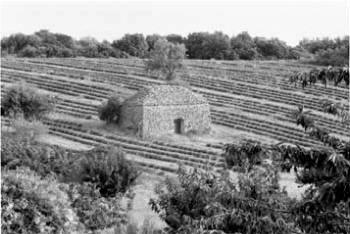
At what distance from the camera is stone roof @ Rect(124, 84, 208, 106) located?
3769 centimetres

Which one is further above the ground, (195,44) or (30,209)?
(195,44)

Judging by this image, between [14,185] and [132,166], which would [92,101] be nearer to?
[132,166]

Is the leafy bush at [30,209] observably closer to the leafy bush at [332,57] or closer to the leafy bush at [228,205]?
the leafy bush at [228,205]

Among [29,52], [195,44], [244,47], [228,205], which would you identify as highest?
[195,44]

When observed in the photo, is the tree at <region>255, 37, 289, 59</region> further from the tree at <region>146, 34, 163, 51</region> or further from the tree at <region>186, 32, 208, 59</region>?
the tree at <region>146, 34, 163, 51</region>

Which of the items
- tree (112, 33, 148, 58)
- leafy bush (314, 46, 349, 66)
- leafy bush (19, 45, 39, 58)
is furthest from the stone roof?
tree (112, 33, 148, 58)

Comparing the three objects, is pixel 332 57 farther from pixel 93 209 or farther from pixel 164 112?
pixel 93 209

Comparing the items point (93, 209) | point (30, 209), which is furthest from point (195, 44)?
point (30, 209)

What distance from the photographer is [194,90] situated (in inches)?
2021

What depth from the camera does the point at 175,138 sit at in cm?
3659

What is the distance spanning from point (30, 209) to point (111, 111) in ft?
88.6

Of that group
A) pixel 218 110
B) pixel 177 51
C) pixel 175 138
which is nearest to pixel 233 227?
pixel 175 138

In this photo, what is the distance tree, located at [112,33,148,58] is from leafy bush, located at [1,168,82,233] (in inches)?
2935

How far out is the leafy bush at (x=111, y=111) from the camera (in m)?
38.0
